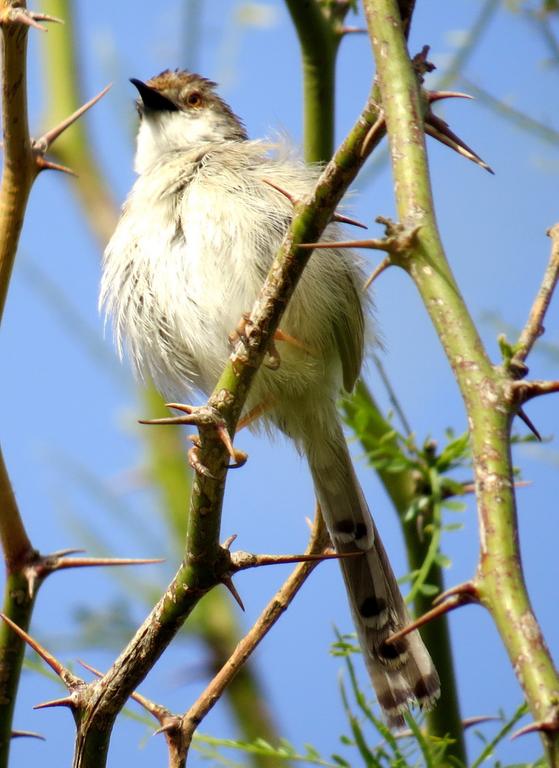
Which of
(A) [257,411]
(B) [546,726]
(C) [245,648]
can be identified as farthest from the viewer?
(A) [257,411]

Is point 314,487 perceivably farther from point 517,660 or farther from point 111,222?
point 111,222

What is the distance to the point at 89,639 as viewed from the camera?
5480mm

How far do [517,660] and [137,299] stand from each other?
3472 millimetres

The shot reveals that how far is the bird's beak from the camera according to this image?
225 inches

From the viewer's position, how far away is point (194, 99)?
5.82 metres

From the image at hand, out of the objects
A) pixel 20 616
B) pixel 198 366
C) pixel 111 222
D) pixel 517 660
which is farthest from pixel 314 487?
pixel 111 222

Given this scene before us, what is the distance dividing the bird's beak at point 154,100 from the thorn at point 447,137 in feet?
10.8

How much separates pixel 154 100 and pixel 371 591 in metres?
2.97

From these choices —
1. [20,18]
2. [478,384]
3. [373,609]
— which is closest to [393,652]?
[373,609]

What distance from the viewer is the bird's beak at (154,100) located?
225 inches

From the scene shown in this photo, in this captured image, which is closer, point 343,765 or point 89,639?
point 343,765

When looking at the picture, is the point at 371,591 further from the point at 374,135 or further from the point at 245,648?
the point at 374,135

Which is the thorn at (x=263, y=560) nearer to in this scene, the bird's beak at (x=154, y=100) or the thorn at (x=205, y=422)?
the thorn at (x=205, y=422)

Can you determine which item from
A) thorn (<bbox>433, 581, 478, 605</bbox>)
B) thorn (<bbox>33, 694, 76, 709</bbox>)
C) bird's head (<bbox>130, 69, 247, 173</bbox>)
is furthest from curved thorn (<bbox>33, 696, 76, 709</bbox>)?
bird's head (<bbox>130, 69, 247, 173</bbox>)
